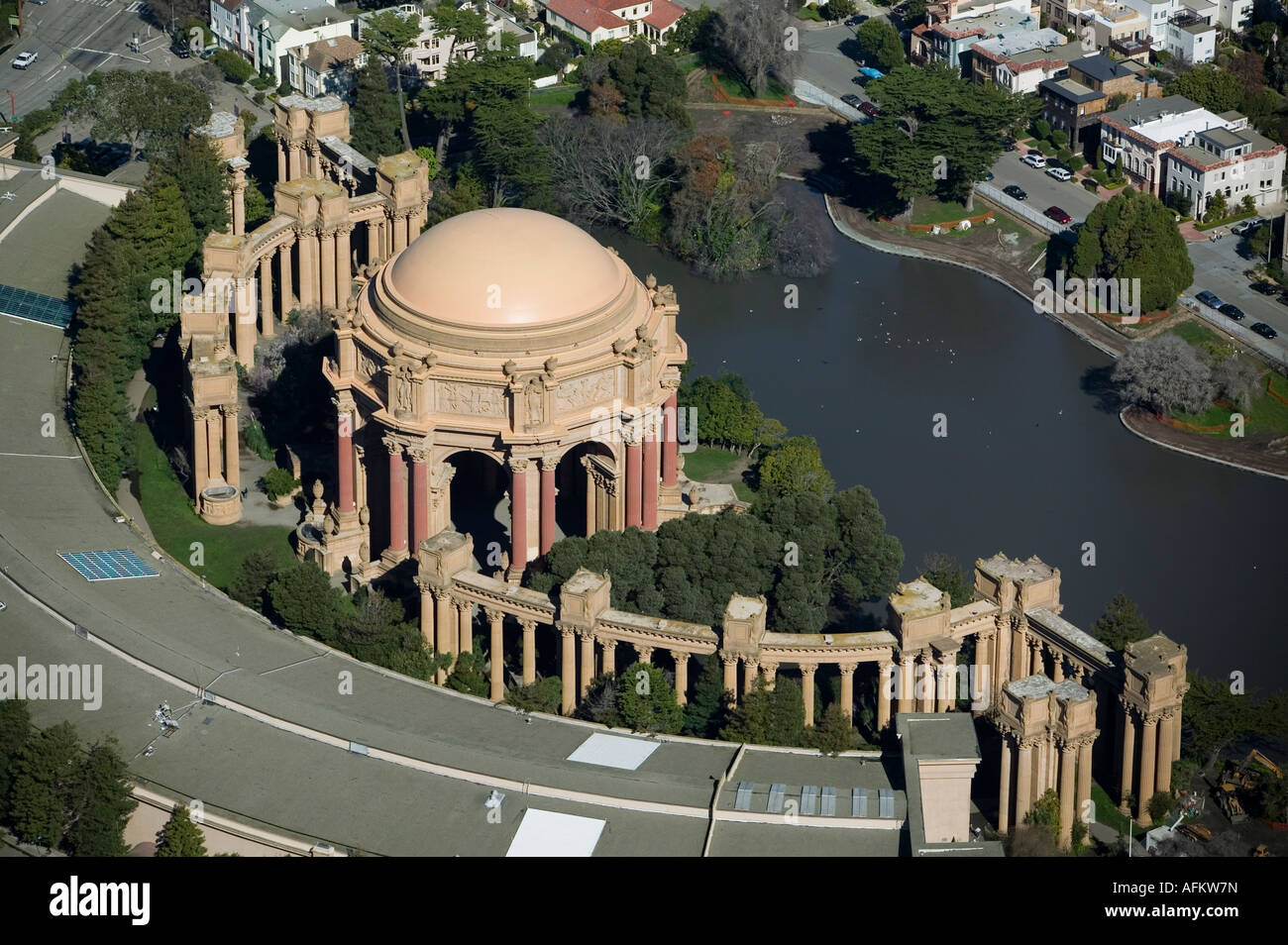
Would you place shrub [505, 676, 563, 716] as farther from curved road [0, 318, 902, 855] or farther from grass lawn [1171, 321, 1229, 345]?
grass lawn [1171, 321, 1229, 345]

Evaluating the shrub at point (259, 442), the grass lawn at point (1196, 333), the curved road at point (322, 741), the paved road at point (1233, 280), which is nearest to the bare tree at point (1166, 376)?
the grass lawn at point (1196, 333)

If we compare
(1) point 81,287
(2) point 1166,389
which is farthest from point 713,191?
(1) point 81,287

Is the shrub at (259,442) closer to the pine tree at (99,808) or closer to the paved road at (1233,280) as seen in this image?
the pine tree at (99,808)

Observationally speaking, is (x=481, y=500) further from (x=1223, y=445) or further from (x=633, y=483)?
(x=1223, y=445)

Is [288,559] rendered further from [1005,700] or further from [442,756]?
[1005,700]

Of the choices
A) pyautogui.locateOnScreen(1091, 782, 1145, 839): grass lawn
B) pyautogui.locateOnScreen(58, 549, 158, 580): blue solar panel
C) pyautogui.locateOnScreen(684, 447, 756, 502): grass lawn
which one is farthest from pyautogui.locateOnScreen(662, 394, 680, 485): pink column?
pyautogui.locateOnScreen(1091, 782, 1145, 839): grass lawn
